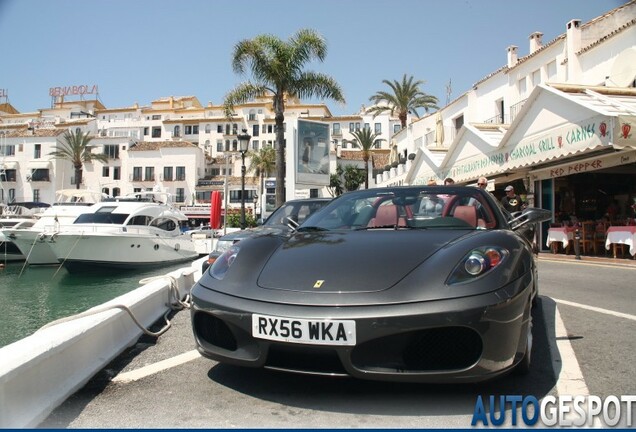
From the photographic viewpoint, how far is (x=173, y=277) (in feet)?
18.7

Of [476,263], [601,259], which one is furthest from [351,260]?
[601,259]

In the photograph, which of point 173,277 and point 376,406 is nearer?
point 376,406

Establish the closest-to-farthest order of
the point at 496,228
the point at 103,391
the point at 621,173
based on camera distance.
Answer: the point at 103,391 < the point at 496,228 < the point at 621,173

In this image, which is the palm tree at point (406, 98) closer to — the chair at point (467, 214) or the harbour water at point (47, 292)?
the harbour water at point (47, 292)

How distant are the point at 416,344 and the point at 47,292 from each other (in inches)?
580

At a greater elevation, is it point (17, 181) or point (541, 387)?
point (17, 181)

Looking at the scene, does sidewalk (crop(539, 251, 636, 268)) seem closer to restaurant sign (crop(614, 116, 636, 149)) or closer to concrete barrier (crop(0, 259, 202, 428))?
restaurant sign (crop(614, 116, 636, 149))

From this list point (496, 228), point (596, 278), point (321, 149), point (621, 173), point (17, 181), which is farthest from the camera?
point (17, 181)

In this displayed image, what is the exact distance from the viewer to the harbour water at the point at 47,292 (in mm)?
9469

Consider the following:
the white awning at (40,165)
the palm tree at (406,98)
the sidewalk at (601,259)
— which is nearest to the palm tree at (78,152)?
the white awning at (40,165)

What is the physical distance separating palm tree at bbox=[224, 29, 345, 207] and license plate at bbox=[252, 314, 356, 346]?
19477 millimetres

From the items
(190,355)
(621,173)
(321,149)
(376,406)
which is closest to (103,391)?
(190,355)

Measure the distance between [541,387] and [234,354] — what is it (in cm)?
179

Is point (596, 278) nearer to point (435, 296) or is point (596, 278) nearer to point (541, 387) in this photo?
point (541, 387)
